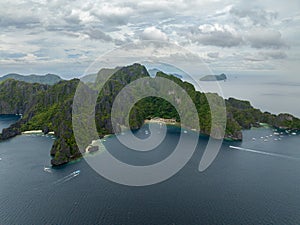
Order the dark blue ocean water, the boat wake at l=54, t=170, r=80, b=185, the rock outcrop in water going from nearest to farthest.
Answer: the dark blue ocean water, the boat wake at l=54, t=170, r=80, b=185, the rock outcrop in water

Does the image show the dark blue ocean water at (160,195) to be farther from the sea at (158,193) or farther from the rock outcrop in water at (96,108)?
the rock outcrop in water at (96,108)

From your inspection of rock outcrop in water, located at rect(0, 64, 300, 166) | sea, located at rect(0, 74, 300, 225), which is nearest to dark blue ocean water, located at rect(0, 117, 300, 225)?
sea, located at rect(0, 74, 300, 225)

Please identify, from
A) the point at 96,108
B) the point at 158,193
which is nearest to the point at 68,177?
the point at 158,193

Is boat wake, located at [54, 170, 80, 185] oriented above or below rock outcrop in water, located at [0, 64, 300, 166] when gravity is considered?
below

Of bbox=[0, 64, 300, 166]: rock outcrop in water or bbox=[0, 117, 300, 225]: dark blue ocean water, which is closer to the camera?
bbox=[0, 117, 300, 225]: dark blue ocean water

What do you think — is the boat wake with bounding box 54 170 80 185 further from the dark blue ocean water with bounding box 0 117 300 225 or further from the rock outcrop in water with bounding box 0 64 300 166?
the rock outcrop in water with bounding box 0 64 300 166

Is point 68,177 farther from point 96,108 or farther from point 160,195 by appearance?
point 96,108

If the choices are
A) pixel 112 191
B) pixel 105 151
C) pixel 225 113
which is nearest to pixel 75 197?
pixel 112 191

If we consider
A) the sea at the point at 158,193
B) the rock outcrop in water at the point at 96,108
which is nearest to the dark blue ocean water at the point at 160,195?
the sea at the point at 158,193

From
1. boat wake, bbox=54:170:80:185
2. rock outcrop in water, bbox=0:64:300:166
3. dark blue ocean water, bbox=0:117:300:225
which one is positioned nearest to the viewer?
dark blue ocean water, bbox=0:117:300:225
